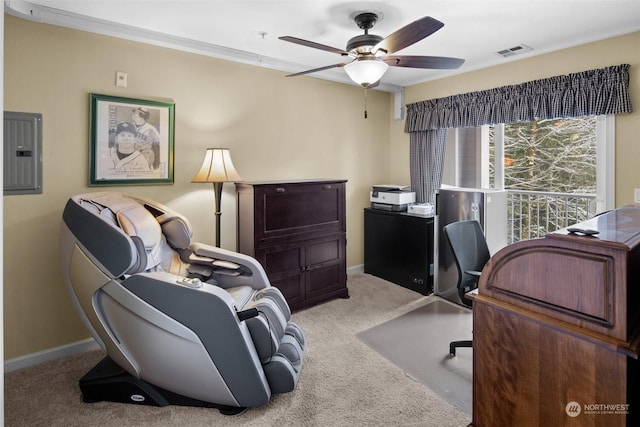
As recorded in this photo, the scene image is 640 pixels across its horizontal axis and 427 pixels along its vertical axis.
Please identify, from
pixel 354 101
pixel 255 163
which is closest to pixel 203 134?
pixel 255 163

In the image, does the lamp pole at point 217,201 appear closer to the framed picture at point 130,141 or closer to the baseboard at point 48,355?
the framed picture at point 130,141

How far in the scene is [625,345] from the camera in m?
1.08

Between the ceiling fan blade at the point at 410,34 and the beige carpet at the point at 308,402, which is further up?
the ceiling fan blade at the point at 410,34

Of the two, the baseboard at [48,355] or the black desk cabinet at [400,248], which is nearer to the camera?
the baseboard at [48,355]

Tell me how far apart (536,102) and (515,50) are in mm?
505

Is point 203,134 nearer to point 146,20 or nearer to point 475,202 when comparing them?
point 146,20

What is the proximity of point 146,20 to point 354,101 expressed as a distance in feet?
7.97

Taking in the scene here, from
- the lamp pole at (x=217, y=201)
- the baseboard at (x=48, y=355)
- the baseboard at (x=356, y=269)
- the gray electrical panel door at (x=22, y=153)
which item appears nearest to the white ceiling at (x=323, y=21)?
the gray electrical panel door at (x=22, y=153)

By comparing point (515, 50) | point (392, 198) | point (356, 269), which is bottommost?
point (356, 269)

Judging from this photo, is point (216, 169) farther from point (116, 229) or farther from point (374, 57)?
point (374, 57)

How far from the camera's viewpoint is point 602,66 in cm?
294

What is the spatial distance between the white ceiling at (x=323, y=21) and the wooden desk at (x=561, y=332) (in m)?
1.81

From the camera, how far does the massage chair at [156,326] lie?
1.90 meters

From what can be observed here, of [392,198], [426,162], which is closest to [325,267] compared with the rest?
[392,198]
